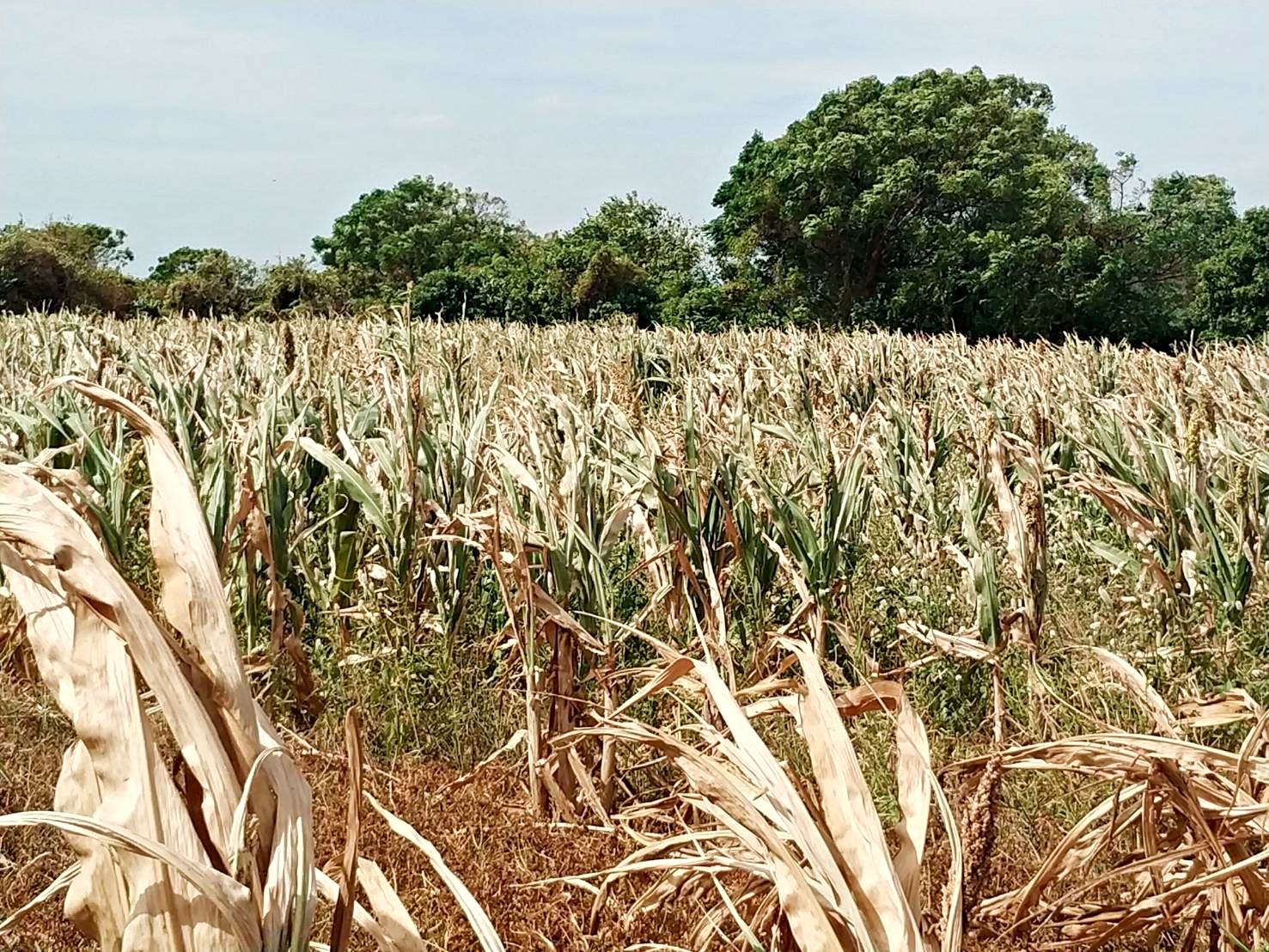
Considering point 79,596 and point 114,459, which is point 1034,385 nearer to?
point 114,459

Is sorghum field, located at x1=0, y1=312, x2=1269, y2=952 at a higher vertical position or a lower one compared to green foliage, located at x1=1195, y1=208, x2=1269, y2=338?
lower

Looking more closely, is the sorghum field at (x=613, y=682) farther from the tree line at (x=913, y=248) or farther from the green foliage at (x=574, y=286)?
the tree line at (x=913, y=248)

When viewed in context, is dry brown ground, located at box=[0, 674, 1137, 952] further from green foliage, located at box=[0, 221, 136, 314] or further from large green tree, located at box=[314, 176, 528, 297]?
large green tree, located at box=[314, 176, 528, 297]

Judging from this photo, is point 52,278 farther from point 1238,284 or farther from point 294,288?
point 1238,284

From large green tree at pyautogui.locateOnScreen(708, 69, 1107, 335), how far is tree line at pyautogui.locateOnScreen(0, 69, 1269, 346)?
0.17 ft

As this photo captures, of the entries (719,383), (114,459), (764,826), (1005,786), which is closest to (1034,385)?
(719,383)

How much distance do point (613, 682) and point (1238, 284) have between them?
3276cm

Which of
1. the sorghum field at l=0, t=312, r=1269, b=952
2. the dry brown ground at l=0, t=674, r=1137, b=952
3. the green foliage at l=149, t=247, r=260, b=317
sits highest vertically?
the green foliage at l=149, t=247, r=260, b=317

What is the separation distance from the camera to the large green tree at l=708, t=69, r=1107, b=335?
105ft

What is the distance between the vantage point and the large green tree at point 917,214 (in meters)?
32.1

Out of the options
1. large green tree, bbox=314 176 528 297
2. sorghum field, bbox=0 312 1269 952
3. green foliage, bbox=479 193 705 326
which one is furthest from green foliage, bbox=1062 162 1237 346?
sorghum field, bbox=0 312 1269 952

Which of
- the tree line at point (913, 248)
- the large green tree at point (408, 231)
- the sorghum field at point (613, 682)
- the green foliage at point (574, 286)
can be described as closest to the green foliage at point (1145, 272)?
the tree line at point (913, 248)

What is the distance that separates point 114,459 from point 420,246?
43.1 metres

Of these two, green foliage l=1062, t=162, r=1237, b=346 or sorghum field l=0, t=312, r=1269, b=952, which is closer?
sorghum field l=0, t=312, r=1269, b=952
